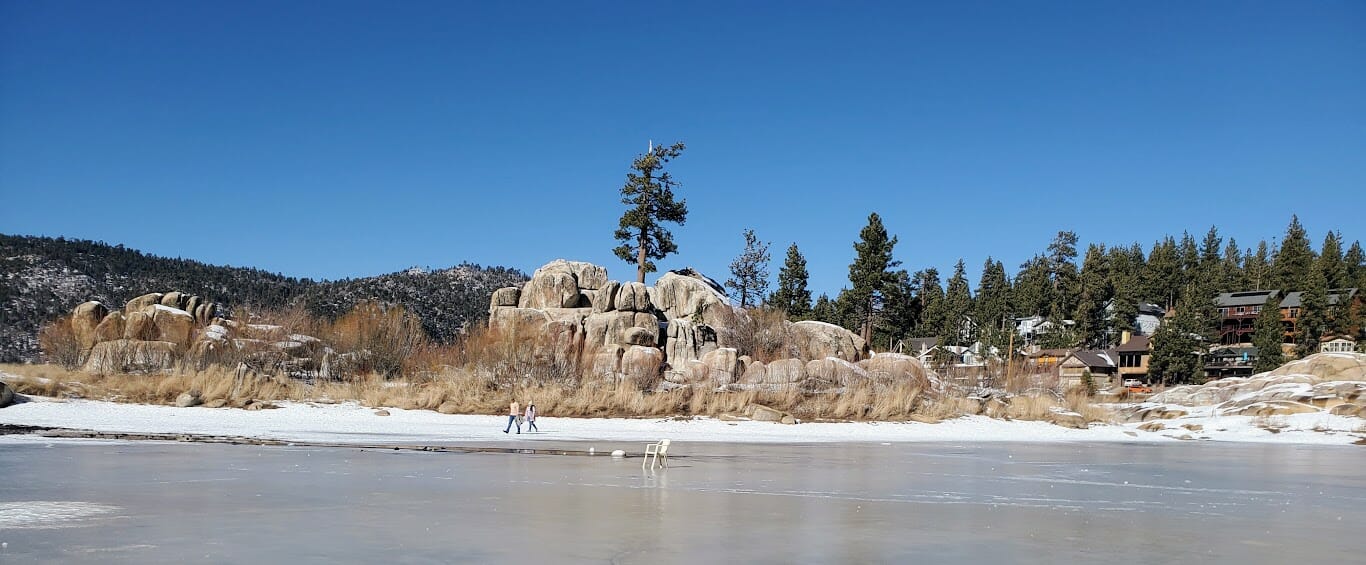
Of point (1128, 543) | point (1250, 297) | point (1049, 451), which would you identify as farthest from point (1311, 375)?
point (1250, 297)

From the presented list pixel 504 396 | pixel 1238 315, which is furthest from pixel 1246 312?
pixel 504 396

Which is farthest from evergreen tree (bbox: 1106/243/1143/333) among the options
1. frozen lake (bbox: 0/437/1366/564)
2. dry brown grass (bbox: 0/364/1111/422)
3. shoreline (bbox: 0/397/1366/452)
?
frozen lake (bbox: 0/437/1366/564)

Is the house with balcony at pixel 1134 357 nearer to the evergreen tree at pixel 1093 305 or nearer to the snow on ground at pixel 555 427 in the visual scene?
the evergreen tree at pixel 1093 305

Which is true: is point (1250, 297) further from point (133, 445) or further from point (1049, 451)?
point (133, 445)

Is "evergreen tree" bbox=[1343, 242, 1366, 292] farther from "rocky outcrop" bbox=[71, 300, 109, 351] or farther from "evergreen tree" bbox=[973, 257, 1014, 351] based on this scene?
"rocky outcrop" bbox=[71, 300, 109, 351]

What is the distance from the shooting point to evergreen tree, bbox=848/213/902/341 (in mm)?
67875

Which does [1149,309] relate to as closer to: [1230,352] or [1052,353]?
[1230,352]

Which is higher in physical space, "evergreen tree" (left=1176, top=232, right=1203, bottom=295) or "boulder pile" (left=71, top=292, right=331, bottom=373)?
"evergreen tree" (left=1176, top=232, right=1203, bottom=295)

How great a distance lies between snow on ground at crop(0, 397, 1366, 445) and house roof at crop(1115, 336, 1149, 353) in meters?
51.2

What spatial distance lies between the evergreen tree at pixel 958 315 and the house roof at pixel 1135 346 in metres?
14.7

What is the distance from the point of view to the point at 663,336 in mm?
47500

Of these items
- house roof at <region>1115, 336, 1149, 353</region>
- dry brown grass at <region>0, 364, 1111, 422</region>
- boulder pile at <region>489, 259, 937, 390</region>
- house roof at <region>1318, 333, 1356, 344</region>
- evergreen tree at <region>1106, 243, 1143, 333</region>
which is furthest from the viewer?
→ evergreen tree at <region>1106, 243, 1143, 333</region>

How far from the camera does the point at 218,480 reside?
1487cm

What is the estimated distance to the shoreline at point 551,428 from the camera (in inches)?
1036
